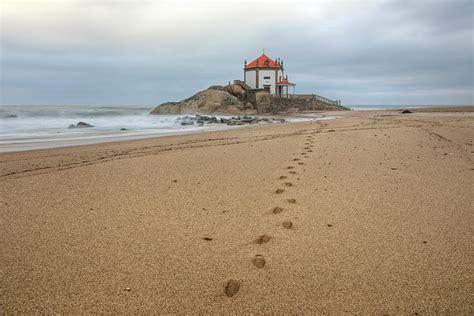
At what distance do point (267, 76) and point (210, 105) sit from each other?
33.7 feet

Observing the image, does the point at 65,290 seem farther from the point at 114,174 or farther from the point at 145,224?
the point at 114,174

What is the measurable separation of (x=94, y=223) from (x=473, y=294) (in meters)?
3.05

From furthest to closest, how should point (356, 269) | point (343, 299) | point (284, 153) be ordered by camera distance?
point (284, 153), point (356, 269), point (343, 299)

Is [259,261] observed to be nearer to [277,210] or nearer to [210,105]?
[277,210]

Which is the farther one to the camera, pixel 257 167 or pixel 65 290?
pixel 257 167

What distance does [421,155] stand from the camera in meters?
6.60

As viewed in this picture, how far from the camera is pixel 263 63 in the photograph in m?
46.5

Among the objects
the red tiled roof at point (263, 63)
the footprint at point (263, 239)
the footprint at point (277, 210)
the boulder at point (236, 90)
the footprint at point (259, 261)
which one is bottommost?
the footprint at point (259, 261)

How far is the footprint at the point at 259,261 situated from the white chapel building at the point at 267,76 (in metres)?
43.7

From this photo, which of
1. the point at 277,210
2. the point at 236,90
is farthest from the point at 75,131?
the point at 236,90

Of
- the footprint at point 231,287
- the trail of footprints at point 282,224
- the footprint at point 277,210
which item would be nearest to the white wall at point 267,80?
the trail of footprints at point 282,224

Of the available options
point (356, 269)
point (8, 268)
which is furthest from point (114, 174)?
point (356, 269)

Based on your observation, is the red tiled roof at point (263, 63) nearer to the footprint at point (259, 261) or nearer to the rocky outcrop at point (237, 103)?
the rocky outcrop at point (237, 103)

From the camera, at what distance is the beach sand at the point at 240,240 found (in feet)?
6.87
